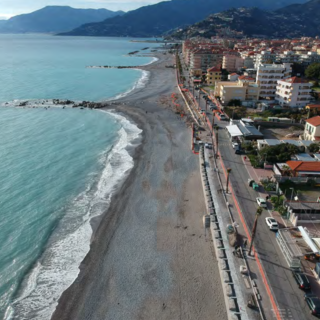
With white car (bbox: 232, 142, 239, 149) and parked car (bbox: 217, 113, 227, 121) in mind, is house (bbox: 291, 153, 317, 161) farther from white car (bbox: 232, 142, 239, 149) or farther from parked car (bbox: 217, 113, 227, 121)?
parked car (bbox: 217, 113, 227, 121)

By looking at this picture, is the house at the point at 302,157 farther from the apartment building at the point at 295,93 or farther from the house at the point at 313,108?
the apartment building at the point at 295,93

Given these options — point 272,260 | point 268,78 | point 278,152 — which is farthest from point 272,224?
point 268,78

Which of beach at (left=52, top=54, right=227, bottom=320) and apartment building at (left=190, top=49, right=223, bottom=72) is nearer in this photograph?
beach at (left=52, top=54, right=227, bottom=320)

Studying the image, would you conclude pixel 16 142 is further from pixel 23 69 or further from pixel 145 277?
pixel 23 69

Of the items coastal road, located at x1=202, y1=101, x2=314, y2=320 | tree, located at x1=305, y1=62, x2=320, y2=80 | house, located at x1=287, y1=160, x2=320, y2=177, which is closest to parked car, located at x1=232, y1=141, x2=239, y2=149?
coastal road, located at x1=202, y1=101, x2=314, y2=320

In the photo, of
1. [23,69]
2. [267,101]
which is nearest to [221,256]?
[267,101]

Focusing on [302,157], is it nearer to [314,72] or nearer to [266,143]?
[266,143]
